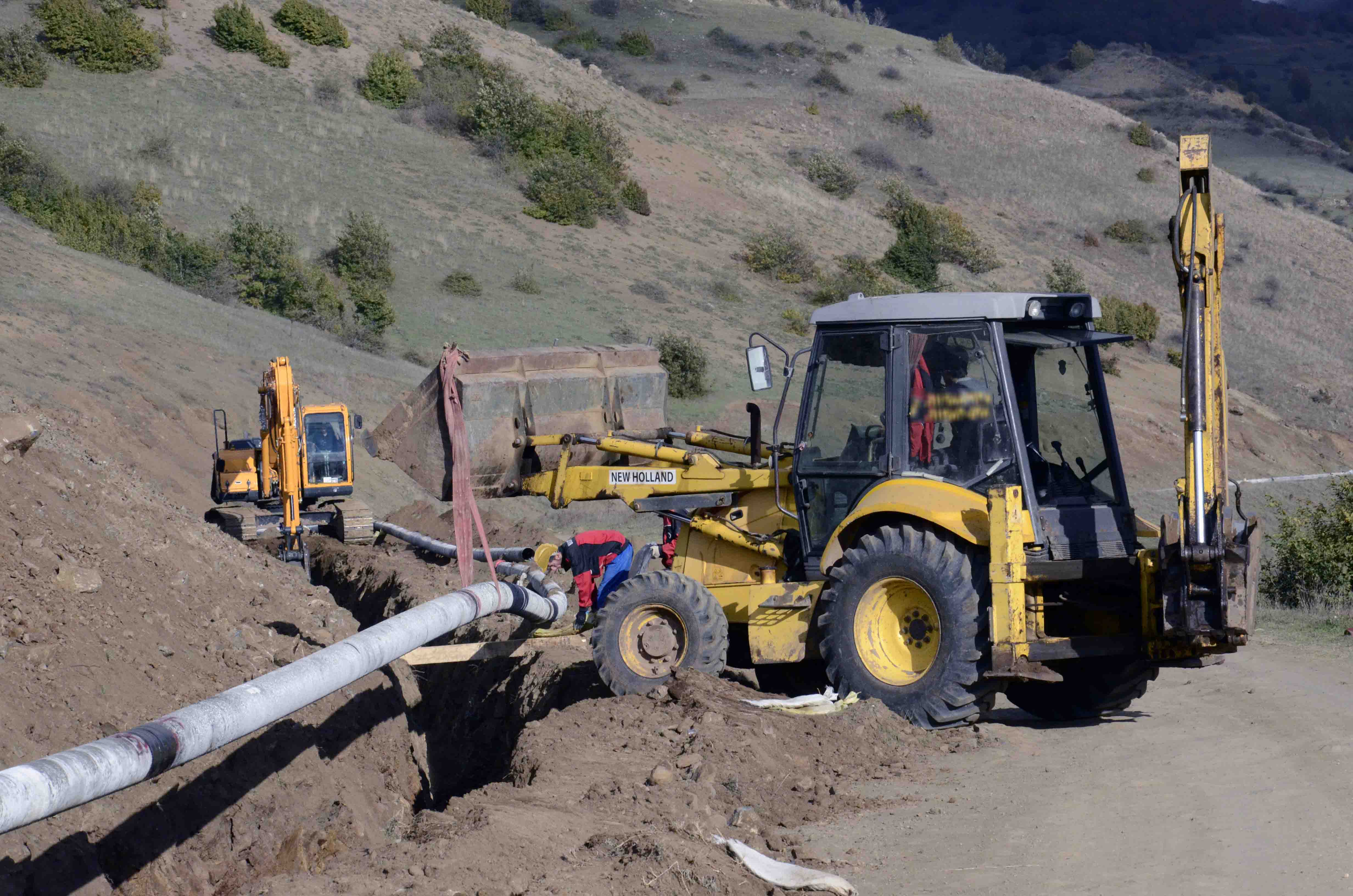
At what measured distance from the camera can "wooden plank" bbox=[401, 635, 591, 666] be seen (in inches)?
415

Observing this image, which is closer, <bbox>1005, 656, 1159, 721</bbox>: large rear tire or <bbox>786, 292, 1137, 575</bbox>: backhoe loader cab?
<bbox>786, 292, 1137, 575</bbox>: backhoe loader cab

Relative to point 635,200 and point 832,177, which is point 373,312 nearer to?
point 635,200

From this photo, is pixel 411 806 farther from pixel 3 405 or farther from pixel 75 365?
pixel 75 365

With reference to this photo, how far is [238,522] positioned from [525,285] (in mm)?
19655

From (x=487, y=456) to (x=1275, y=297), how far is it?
5488 centimetres

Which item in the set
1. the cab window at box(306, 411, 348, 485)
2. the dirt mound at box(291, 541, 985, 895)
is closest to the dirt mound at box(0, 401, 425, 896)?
the dirt mound at box(291, 541, 985, 895)

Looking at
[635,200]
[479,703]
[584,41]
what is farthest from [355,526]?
[584,41]

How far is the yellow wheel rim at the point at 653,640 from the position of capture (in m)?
9.92

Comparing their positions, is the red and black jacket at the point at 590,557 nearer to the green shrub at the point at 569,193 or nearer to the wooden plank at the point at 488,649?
the wooden plank at the point at 488,649

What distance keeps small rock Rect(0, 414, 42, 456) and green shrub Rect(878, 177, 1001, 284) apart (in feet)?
136

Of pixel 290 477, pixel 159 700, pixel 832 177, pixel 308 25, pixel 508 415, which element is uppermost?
pixel 308 25

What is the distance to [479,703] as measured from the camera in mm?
12922

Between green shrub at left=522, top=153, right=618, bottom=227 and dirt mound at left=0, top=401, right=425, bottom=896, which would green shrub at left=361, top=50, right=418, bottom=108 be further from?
dirt mound at left=0, top=401, right=425, bottom=896

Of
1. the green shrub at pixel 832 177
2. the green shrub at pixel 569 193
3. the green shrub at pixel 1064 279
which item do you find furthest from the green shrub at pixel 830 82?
the green shrub at pixel 569 193
